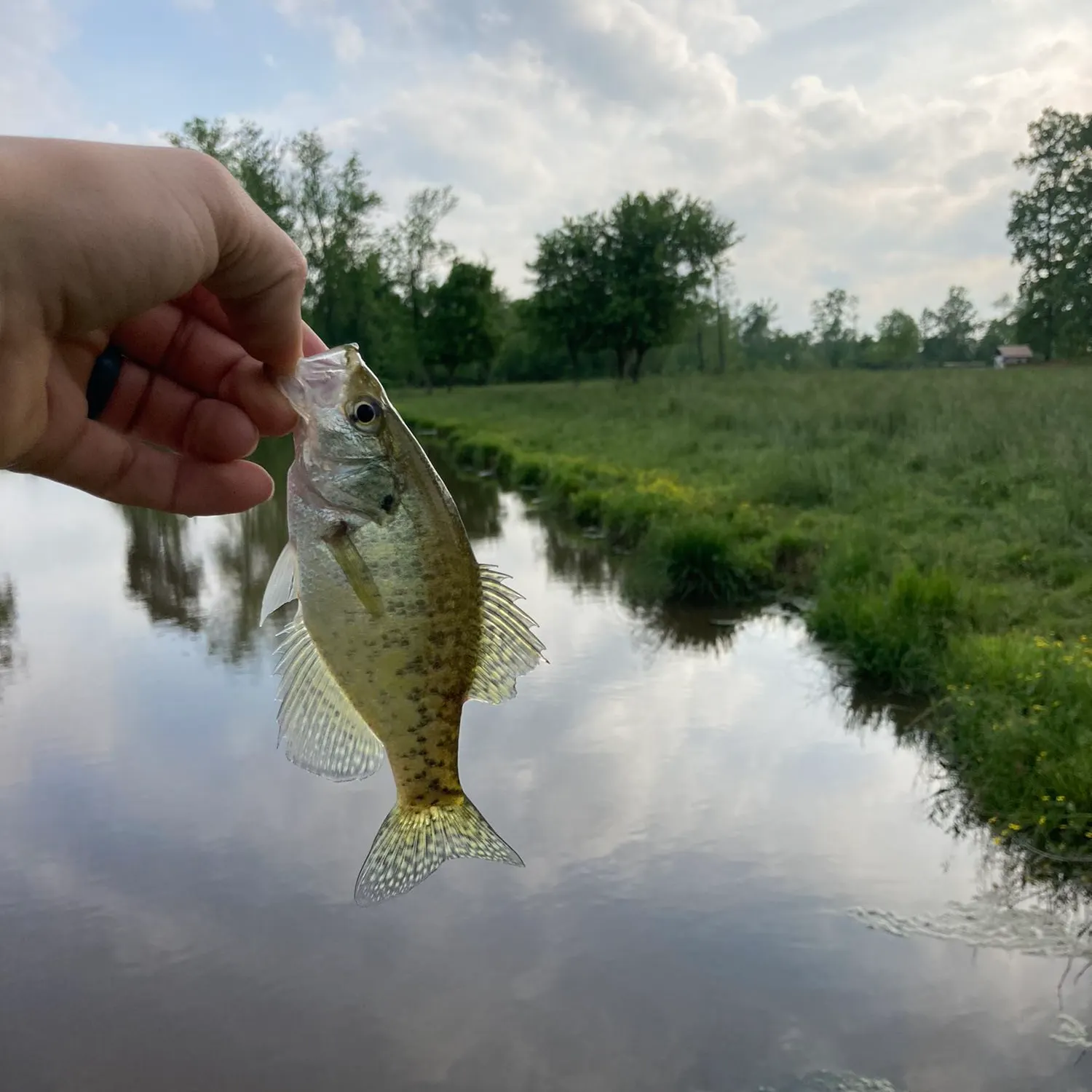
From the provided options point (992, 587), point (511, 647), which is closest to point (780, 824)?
point (992, 587)

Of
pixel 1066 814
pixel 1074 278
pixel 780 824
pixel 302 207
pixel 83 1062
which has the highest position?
pixel 1074 278

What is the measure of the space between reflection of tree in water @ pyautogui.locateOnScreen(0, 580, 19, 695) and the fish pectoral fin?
860 cm

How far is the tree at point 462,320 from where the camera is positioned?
151 feet

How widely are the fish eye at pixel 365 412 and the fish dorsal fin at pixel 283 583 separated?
27cm

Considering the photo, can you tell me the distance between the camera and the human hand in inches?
73.8

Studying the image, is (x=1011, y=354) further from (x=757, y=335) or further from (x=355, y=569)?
(x=355, y=569)

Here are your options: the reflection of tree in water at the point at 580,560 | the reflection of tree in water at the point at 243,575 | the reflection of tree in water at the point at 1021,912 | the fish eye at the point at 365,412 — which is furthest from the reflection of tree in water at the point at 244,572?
the fish eye at the point at 365,412

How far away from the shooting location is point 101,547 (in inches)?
617

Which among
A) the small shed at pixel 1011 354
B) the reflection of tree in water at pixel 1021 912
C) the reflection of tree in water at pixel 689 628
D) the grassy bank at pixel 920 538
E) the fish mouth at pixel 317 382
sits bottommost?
the reflection of tree in water at pixel 1021 912

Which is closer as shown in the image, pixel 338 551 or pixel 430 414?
pixel 338 551

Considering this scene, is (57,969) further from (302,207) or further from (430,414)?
(430,414)

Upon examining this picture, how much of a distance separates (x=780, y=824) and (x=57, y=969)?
4324mm

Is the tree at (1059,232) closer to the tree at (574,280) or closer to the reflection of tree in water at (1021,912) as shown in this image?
the tree at (574,280)

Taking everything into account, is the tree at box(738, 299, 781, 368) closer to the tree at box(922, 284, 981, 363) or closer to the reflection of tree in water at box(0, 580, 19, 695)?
the tree at box(922, 284, 981, 363)
